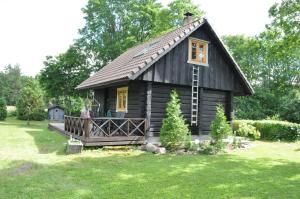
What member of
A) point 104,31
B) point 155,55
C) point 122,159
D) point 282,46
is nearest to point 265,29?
point 282,46

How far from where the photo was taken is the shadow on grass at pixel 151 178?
6227 mm

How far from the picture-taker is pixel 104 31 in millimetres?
32250

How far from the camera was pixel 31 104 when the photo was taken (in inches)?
1391

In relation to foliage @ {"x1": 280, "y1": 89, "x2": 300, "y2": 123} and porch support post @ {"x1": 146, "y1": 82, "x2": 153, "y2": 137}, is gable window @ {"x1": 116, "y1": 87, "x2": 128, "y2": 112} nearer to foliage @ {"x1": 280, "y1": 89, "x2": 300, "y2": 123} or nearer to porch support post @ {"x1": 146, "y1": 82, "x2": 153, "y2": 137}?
porch support post @ {"x1": 146, "y1": 82, "x2": 153, "y2": 137}

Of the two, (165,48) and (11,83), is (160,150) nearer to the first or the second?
(165,48)

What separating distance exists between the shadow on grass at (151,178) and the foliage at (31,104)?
2631cm

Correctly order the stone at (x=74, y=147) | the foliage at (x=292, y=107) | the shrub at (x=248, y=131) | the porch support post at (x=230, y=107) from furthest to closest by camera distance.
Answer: the foliage at (x=292, y=107), the shrub at (x=248, y=131), the porch support post at (x=230, y=107), the stone at (x=74, y=147)

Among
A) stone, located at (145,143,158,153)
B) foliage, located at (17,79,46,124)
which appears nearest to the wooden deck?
stone, located at (145,143,158,153)

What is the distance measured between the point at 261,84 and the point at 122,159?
36.4m

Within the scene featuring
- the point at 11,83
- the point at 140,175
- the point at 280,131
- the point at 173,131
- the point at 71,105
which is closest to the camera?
the point at 140,175

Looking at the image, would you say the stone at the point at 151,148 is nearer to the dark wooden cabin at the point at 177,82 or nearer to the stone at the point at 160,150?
the stone at the point at 160,150

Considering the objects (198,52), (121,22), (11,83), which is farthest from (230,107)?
(11,83)

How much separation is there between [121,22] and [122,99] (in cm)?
1869

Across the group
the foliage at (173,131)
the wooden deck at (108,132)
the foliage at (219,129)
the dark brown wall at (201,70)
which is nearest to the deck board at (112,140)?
the wooden deck at (108,132)
